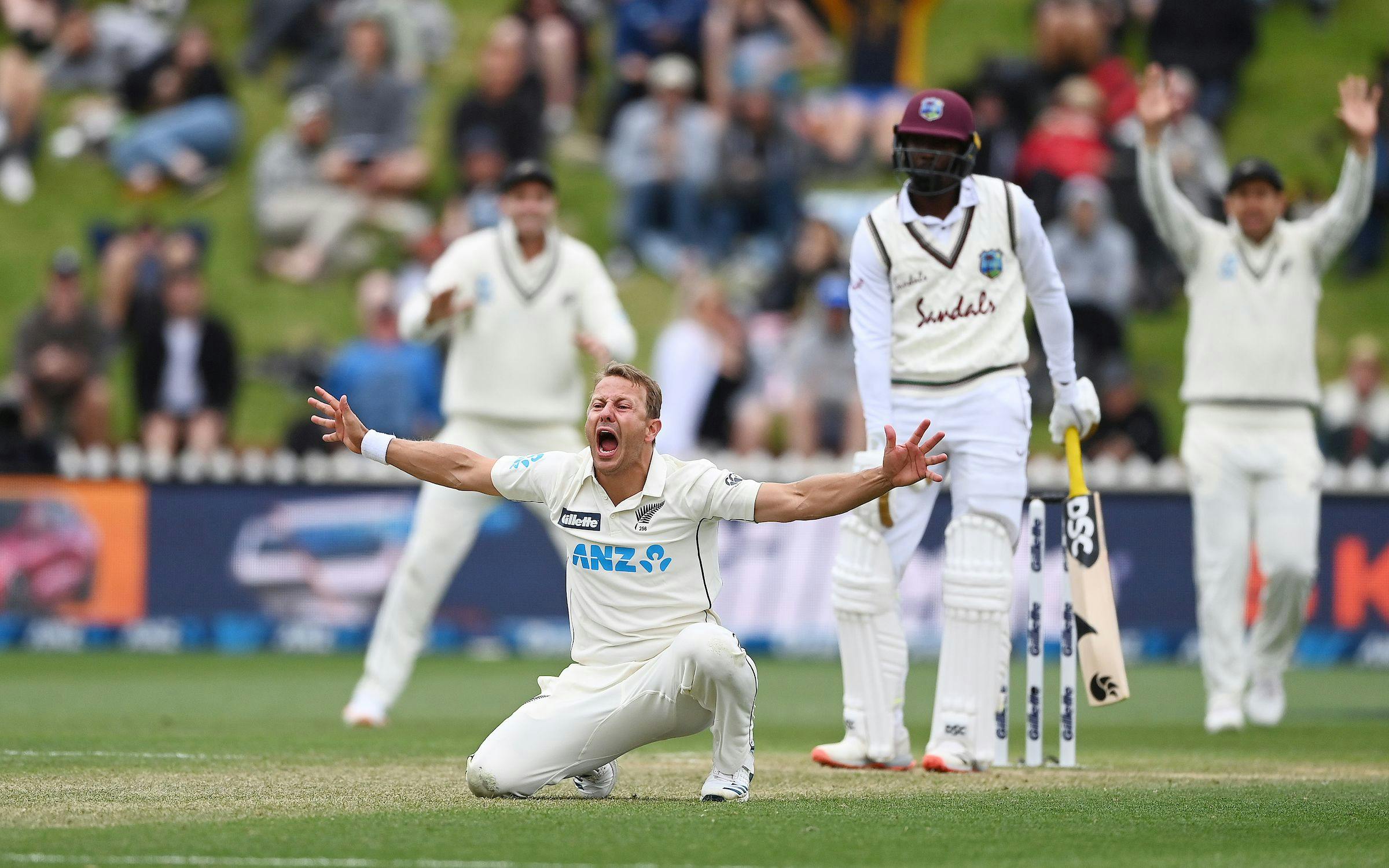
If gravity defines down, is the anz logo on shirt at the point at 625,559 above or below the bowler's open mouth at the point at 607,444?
below

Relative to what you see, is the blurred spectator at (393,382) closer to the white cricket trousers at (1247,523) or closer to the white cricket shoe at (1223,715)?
the white cricket trousers at (1247,523)

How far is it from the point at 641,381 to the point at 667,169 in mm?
13195

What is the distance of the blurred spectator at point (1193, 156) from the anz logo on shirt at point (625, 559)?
12.0 metres

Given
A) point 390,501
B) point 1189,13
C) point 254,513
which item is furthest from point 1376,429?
point 254,513

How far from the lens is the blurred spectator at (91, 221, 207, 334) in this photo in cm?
1836

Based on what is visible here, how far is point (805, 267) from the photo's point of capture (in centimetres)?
1819

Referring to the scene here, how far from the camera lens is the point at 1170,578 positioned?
615 inches

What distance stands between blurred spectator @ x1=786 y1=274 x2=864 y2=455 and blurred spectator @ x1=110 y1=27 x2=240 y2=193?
7768mm

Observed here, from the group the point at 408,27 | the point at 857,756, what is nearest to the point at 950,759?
the point at 857,756

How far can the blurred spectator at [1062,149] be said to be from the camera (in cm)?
1862

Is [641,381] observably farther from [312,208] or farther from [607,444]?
[312,208]

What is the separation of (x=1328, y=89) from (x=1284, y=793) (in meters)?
16.3

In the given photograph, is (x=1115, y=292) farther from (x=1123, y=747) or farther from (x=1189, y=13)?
(x=1123, y=747)

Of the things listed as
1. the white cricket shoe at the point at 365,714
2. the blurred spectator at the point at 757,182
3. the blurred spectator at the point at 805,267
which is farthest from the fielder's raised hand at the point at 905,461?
the blurred spectator at the point at 757,182
